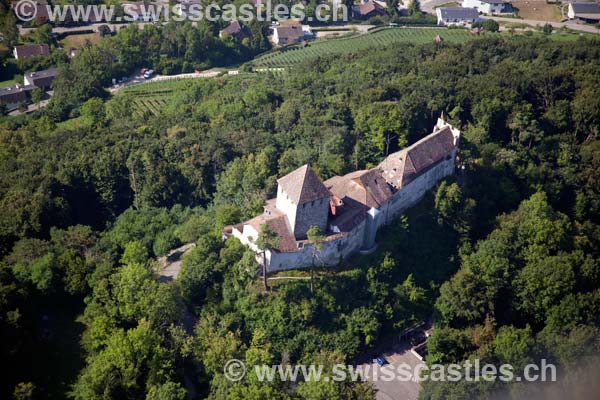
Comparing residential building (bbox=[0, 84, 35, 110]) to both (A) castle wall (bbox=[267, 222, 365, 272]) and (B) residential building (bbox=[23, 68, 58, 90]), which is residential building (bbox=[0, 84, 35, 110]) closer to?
(B) residential building (bbox=[23, 68, 58, 90])

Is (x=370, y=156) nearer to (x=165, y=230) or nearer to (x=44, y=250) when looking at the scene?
(x=165, y=230)

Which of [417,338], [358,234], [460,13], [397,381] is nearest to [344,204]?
[358,234]

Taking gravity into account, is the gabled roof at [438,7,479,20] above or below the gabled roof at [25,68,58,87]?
above

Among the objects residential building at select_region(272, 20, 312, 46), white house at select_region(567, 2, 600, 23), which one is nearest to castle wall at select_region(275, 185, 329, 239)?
residential building at select_region(272, 20, 312, 46)

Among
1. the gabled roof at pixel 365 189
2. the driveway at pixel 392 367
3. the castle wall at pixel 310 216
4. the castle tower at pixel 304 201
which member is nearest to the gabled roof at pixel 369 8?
the gabled roof at pixel 365 189

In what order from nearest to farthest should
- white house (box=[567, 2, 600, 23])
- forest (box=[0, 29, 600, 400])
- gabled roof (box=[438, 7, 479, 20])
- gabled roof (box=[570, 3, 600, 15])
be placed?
forest (box=[0, 29, 600, 400])
white house (box=[567, 2, 600, 23])
gabled roof (box=[570, 3, 600, 15])
gabled roof (box=[438, 7, 479, 20])

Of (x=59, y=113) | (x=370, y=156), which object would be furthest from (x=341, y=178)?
(x=59, y=113)
